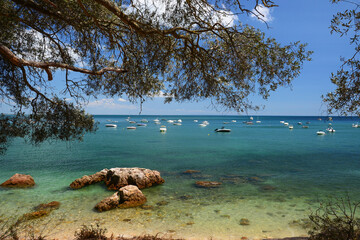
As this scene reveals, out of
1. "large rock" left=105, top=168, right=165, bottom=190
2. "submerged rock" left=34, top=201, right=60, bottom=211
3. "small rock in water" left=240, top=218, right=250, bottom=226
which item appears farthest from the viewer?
"large rock" left=105, top=168, right=165, bottom=190

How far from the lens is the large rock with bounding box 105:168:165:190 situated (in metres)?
14.0

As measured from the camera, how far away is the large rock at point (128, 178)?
14.0 m

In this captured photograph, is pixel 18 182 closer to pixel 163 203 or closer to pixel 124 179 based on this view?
pixel 124 179

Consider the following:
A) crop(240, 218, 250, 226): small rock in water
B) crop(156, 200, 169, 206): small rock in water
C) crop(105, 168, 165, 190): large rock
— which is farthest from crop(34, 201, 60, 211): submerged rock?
crop(240, 218, 250, 226): small rock in water

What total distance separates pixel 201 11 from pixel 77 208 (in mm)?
10163

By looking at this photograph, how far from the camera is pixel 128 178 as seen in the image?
14.2 m

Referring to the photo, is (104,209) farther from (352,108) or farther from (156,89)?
(352,108)

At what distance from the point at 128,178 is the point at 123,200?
3225 mm

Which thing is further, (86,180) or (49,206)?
(86,180)

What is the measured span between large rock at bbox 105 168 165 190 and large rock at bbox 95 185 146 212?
2552 mm

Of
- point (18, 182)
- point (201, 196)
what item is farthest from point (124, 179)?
point (18, 182)

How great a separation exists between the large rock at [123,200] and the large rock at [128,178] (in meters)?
2.55

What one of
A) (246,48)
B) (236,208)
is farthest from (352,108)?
(236,208)

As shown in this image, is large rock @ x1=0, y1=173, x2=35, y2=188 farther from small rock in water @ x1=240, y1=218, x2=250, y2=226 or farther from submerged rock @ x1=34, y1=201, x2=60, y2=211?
small rock in water @ x1=240, y1=218, x2=250, y2=226
